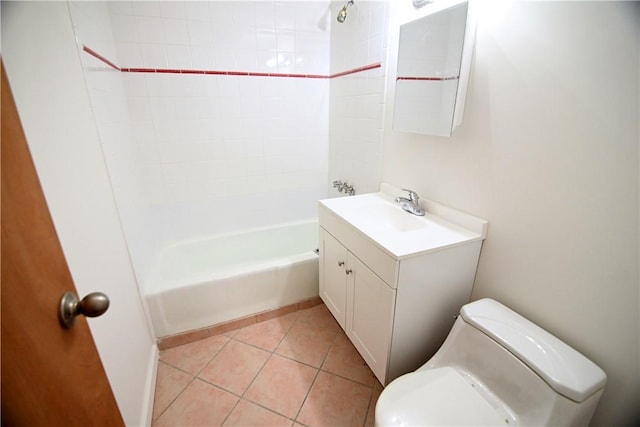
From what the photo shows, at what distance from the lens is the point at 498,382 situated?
93cm

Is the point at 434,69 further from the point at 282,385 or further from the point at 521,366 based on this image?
the point at 282,385

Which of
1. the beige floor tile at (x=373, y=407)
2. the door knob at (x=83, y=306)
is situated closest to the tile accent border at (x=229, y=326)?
the beige floor tile at (x=373, y=407)

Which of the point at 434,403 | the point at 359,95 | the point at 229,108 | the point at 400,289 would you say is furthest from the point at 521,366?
the point at 229,108

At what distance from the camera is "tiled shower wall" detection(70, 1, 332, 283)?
1.69 meters

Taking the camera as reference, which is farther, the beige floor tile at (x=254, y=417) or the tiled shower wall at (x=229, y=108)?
the tiled shower wall at (x=229, y=108)

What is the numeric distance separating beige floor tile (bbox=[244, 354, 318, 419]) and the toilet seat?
630mm

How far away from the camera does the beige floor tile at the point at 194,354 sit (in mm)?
1561

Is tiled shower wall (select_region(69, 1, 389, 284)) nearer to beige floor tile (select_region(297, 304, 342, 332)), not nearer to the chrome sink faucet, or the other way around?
the chrome sink faucet

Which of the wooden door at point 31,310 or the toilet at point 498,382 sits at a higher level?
the wooden door at point 31,310

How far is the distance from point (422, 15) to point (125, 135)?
1781 millimetres

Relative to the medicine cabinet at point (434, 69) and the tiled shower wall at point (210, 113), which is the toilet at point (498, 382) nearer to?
the medicine cabinet at point (434, 69)

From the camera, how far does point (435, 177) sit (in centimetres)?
139

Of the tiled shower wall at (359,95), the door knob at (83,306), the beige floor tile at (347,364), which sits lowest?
the beige floor tile at (347,364)

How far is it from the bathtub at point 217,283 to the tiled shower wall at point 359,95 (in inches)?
29.0
